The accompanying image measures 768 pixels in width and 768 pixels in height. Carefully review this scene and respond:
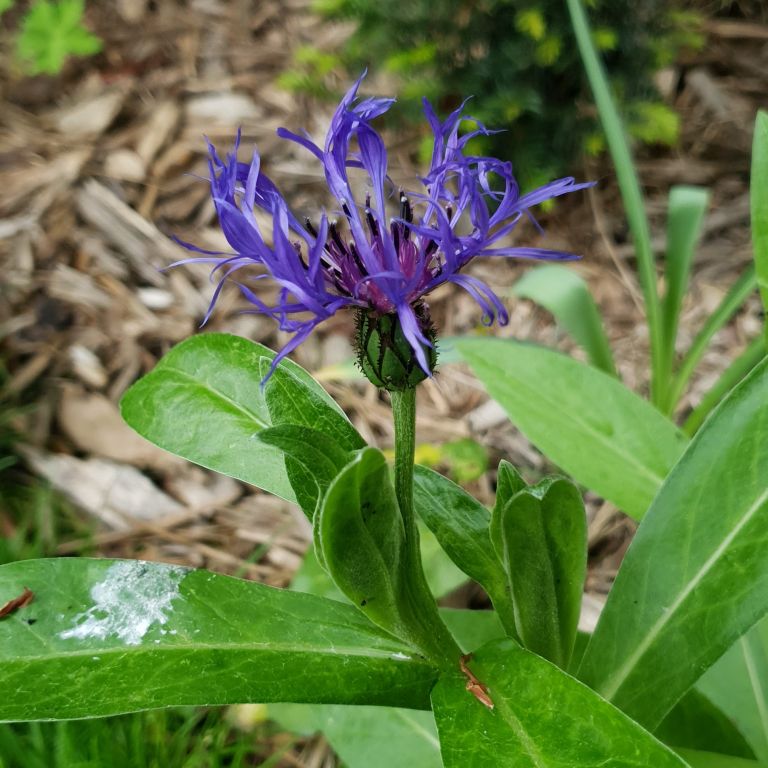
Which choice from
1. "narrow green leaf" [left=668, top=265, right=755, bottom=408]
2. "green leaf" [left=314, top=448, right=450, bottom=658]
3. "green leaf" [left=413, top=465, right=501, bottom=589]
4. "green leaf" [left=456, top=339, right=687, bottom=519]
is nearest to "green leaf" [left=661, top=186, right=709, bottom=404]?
"narrow green leaf" [left=668, top=265, right=755, bottom=408]

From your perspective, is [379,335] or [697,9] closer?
[379,335]

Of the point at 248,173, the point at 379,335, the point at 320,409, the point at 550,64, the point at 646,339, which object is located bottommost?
the point at 646,339

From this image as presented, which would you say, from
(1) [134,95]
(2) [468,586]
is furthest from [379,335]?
(1) [134,95]

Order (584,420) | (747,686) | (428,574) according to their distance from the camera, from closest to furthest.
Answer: (747,686), (584,420), (428,574)

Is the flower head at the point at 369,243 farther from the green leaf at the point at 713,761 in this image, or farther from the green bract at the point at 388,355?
the green leaf at the point at 713,761

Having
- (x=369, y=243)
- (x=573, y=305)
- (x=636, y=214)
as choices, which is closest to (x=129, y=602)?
(x=369, y=243)

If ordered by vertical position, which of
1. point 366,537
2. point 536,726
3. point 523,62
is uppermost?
point 523,62

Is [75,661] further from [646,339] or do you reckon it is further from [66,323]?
[646,339]

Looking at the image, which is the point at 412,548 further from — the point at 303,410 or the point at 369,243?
the point at 369,243
